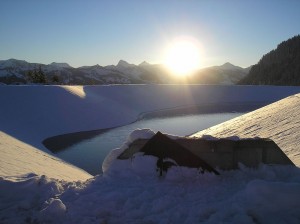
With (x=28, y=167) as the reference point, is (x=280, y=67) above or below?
above

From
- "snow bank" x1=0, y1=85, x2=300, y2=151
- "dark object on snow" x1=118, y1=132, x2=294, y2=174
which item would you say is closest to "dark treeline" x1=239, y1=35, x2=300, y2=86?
"snow bank" x1=0, y1=85, x2=300, y2=151

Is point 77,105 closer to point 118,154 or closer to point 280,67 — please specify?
point 118,154

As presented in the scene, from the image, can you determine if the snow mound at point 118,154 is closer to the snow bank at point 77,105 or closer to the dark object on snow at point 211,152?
the dark object on snow at point 211,152

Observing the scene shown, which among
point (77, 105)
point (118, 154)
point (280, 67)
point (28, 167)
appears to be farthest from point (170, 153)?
point (280, 67)

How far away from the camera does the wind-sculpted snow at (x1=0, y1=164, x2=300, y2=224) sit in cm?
538

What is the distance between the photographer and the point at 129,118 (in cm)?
4106

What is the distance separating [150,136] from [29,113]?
2741 cm

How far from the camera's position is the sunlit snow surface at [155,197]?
539 centimetres

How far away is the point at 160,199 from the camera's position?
19.0 ft

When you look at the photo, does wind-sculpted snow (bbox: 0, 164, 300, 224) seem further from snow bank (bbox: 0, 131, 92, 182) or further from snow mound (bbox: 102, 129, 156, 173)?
snow bank (bbox: 0, 131, 92, 182)

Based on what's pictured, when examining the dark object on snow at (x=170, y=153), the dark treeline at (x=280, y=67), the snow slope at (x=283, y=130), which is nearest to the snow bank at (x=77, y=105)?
the snow slope at (x=283, y=130)


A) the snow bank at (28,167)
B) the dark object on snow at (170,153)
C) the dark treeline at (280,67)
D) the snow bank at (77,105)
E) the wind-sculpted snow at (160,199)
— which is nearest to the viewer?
the wind-sculpted snow at (160,199)

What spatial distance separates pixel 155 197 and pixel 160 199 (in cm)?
21

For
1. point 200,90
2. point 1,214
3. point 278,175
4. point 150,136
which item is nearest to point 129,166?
point 150,136
